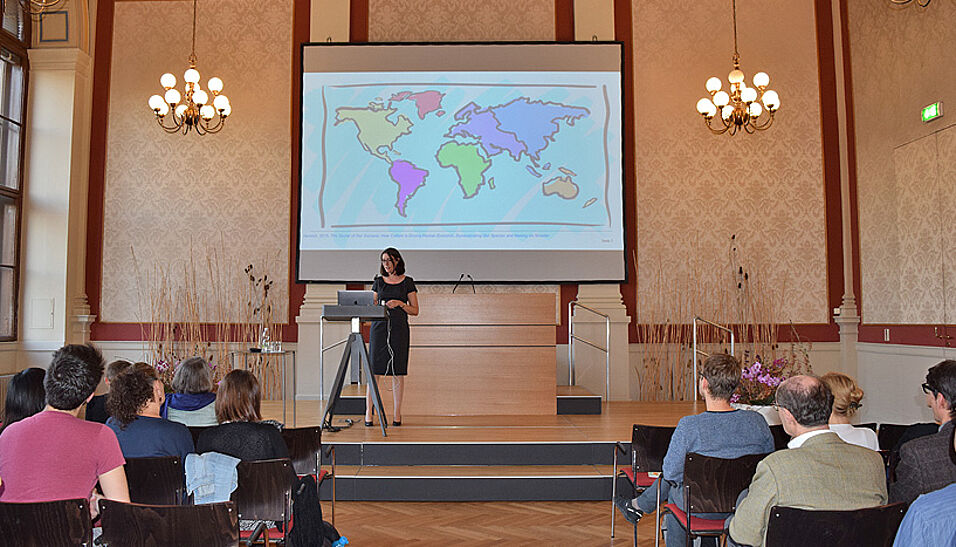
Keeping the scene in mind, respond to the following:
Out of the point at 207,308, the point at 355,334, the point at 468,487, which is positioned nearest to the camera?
the point at 468,487

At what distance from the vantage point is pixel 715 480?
2.68 metres

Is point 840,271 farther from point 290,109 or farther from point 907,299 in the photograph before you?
point 290,109

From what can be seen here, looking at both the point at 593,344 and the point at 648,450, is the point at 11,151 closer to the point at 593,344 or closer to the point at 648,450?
the point at 593,344

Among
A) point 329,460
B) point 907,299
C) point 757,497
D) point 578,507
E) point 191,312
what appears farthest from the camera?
point 191,312

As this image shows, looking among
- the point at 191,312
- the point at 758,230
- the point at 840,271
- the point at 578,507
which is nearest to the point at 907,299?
the point at 840,271

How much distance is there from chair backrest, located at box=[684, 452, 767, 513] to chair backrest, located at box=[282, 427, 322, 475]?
1.65m

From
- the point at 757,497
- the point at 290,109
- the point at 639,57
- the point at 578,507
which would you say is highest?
the point at 639,57

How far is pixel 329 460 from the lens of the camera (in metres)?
4.89

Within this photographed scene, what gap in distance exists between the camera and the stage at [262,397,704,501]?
4.59 metres

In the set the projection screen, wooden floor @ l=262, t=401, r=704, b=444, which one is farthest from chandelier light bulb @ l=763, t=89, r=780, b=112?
wooden floor @ l=262, t=401, r=704, b=444

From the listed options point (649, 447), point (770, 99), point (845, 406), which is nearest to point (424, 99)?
point (770, 99)

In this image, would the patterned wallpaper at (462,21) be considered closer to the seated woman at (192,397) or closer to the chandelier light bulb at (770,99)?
the chandelier light bulb at (770,99)

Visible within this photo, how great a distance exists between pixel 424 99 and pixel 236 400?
5.26 metres

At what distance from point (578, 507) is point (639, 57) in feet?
16.3
